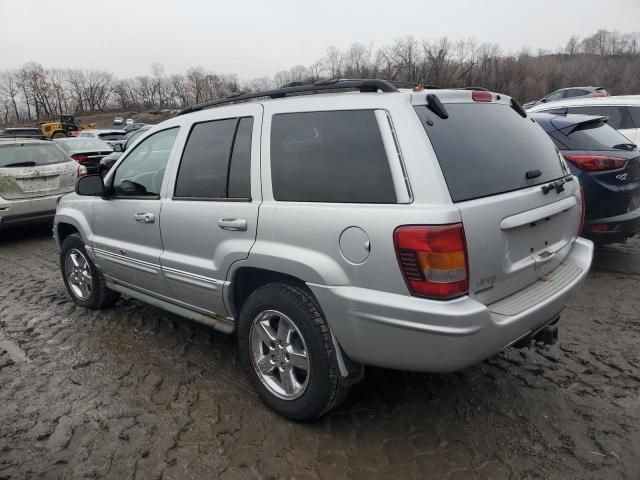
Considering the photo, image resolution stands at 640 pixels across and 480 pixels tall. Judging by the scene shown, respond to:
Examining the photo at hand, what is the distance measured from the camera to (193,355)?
3.55m

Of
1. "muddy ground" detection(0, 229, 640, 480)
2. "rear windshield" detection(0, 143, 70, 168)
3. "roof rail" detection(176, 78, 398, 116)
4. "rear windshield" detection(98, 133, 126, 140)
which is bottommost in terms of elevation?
"muddy ground" detection(0, 229, 640, 480)

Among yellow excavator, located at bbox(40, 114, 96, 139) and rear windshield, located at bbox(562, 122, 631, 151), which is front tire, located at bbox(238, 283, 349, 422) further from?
yellow excavator, located at bbox(40, 114, 96, 139)

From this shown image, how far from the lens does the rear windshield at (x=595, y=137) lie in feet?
16.0

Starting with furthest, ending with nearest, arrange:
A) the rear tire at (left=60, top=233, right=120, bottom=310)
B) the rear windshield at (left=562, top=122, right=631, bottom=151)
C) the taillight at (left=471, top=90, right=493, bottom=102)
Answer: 1. the rear windshield at (left=562, top=122, right=631, bottom=151)
2. the rear tire at (left=60, top=233, right=120, bottom=310)
3. the taillight at (left=471, top=90, right=493, bottom=102)

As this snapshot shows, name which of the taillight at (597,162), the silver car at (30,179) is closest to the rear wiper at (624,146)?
the taillight at (597,162)

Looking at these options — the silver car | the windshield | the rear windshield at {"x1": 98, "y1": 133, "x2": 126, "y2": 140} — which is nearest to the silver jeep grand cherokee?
the silver car

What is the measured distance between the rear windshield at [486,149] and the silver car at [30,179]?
23.1 ft

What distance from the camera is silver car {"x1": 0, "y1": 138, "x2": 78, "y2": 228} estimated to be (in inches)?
280

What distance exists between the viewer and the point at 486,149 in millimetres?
2480

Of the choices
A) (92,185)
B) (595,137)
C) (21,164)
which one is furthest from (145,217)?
(21,164)

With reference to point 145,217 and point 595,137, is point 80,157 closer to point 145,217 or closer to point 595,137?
point 145,217

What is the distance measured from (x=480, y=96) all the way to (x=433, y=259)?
3.91ft

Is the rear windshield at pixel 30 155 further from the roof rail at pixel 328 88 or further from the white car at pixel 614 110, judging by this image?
the white car at pixel 614 110

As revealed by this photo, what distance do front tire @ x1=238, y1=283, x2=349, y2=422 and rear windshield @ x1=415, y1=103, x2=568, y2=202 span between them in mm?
990
